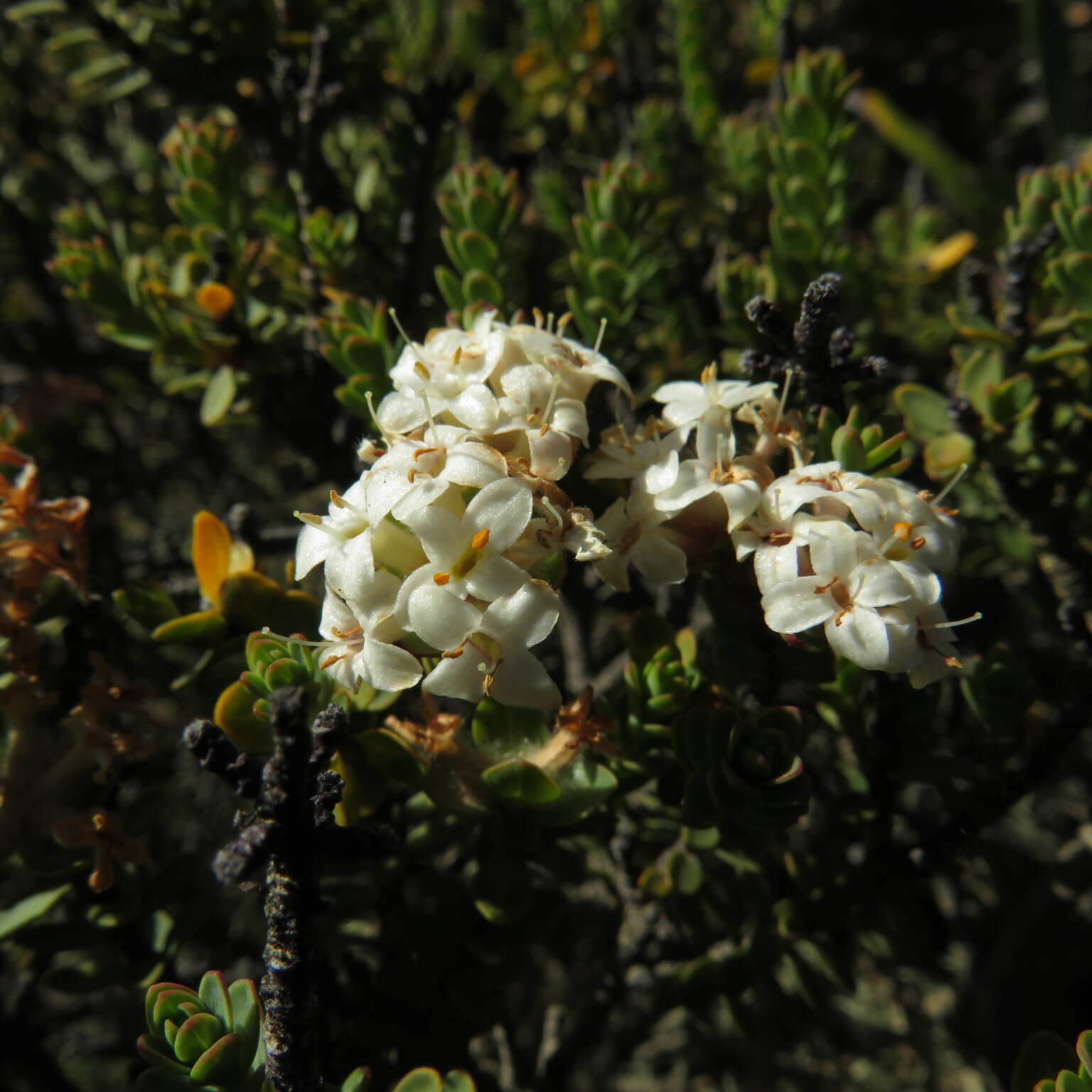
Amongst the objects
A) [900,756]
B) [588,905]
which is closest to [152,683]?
[588,905]

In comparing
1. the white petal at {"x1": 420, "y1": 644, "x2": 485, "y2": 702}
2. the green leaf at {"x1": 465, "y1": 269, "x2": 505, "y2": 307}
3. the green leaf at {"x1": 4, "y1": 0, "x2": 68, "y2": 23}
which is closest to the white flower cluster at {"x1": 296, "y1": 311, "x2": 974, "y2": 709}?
the white petal at {"x1": 420, "y1": 644, "x2": 485, "y2": 702}

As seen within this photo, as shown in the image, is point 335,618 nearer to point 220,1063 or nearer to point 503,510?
point 503,510

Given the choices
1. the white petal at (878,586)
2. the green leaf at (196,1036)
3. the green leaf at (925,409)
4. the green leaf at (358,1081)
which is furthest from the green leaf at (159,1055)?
the green leaf at (925,409)

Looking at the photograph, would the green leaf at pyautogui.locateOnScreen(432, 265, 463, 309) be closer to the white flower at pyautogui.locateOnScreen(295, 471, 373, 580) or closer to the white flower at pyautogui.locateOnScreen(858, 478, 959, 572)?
the white flower at pyautogui.locateOnScreen(295, 471, 373, 580)

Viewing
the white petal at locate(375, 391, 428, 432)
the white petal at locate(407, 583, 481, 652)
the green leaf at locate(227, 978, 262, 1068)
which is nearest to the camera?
the white petal at locate(407, 583, 481, 652)

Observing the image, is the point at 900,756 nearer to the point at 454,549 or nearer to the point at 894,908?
the point at 894,908

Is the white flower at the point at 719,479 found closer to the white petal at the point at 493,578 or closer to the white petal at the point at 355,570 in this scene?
the white petal at the point at 493,578
